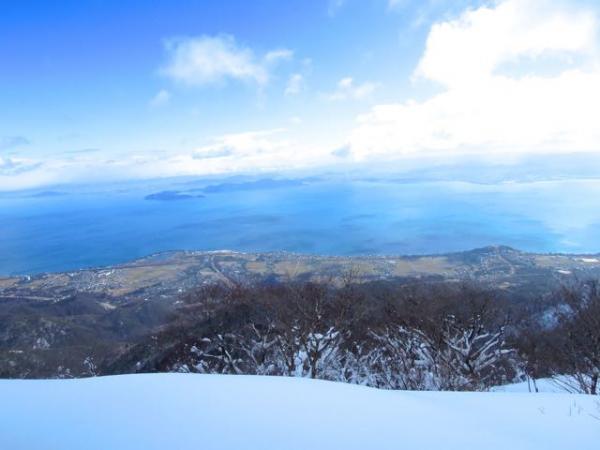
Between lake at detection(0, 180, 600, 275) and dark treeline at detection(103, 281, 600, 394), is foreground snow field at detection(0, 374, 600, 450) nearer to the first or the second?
dark treeline at detection(103, 281, 600, 394)

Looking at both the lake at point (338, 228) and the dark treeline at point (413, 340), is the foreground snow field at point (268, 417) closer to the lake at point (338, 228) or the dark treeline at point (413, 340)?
the dark treeline at point (413, 340)

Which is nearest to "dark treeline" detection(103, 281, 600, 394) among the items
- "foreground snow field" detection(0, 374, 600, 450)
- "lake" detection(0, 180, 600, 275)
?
"foreground snow field" detection(0, 374, 600, 450)

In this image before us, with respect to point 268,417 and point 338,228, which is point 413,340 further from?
point 338,228

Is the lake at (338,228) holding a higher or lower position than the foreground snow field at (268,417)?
lower

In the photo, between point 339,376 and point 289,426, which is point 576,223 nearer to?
point 339,376

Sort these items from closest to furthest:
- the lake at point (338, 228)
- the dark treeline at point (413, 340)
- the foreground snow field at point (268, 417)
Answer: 1. the foreground snow field at point (268, 417)
2. the dark treeline at point (413, 340)
3. the lake at point (338, 228)

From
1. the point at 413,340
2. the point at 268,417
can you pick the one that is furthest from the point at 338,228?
Answer: the point at 268,417

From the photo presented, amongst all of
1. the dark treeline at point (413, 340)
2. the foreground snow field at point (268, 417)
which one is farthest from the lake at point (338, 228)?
the foreground snow field at point (268, 417)
